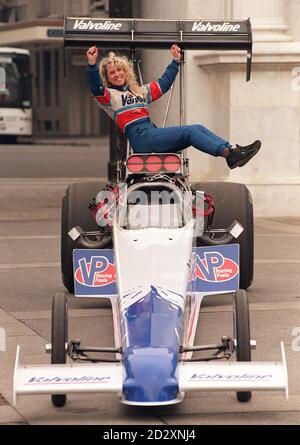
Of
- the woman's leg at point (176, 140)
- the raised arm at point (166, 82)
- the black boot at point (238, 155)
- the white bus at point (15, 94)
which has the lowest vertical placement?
the white bus at point (15, 94)

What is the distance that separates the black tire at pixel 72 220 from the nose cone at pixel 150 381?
394 centimetres

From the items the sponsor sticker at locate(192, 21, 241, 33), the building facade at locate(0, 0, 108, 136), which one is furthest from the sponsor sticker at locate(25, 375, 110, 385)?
the building facade at locate(0, 0, 108, 136)

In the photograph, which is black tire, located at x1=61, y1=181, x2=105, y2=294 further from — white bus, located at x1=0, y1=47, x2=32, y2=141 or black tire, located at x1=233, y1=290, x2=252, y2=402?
white bus, located at x1=0, y1=47, x2=32, y2=141

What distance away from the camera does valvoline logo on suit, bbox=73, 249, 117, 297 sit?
30.6 ft

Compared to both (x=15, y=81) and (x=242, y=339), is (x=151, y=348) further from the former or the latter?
(x=15, y=81)

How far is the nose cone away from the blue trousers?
3552 mm

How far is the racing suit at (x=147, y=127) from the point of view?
33.3 feet

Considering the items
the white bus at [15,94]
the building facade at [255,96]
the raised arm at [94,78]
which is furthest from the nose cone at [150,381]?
the white bus at [15,94]

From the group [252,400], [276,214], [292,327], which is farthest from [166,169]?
[276,214]

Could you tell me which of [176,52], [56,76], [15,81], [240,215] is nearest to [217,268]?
[240,215]

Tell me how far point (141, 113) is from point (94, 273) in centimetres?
161

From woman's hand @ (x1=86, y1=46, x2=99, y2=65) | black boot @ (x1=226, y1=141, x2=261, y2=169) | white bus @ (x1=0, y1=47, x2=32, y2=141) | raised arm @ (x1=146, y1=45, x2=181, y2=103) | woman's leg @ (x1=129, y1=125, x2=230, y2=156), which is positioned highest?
woman's hand @ (x1=86, y1=46, x2=99, y2=65)

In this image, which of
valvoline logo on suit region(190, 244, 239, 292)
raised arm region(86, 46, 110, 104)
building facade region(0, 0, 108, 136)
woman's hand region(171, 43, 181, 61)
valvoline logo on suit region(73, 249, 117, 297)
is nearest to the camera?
valvoline logo on suit region(73, 249, 117, 297)

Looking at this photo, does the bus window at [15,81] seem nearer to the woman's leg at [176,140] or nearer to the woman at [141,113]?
the woman at [141,113]
